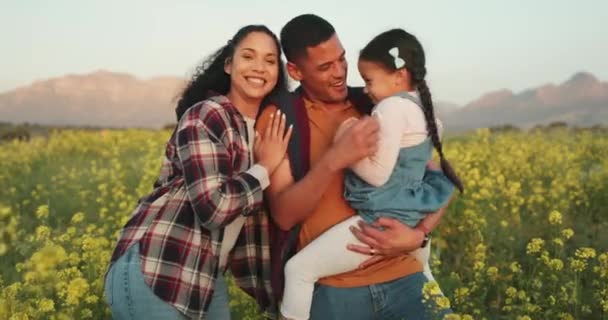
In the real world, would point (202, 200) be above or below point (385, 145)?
below

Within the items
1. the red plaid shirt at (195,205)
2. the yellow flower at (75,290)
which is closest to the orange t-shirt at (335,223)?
the red plaid shirt at (195,205)

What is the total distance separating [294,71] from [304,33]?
15 centimetres

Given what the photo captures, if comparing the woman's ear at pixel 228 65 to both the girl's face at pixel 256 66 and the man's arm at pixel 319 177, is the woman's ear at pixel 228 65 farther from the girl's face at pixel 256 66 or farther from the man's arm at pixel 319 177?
the man's arm at pixel 319 177

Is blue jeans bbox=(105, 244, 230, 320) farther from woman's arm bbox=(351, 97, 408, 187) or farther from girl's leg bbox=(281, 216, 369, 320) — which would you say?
woman's arm bbox=(351, 97, 408, 187)

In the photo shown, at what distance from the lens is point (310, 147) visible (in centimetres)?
259

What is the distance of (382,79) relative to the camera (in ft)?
8.29

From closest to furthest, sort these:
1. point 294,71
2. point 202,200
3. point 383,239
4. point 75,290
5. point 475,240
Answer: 1. point 202,200
2. point 383,239
3. point 294,71
4. point 75,290
5. point 475,240

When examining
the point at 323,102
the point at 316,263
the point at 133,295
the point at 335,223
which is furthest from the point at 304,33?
the point at 133,295

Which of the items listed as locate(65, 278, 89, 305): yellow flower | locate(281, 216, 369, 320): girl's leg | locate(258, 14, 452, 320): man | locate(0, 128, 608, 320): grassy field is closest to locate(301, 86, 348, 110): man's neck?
locate(258, 14, 452, 320): man

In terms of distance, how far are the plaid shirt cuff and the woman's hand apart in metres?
0.02

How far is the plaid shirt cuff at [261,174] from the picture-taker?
239cm

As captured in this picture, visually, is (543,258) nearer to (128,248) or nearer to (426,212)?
(426,212)

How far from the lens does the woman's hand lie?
2.46m

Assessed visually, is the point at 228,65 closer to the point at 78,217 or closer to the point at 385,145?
the point at 385,145
